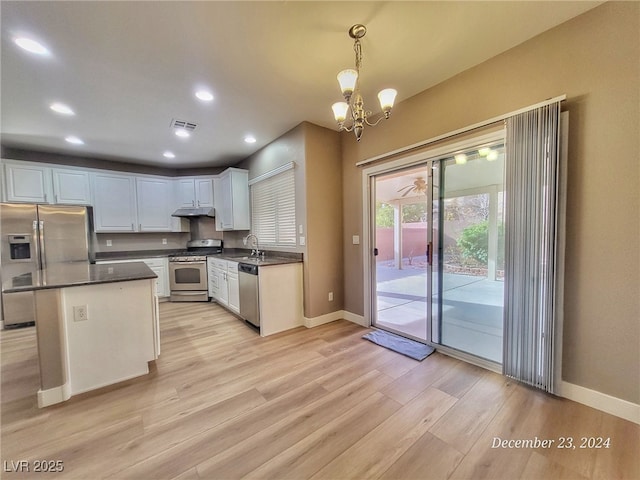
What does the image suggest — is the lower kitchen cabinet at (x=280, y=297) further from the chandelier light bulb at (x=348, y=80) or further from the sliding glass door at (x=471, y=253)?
the chandelier light bulb at (x=348, y=80)

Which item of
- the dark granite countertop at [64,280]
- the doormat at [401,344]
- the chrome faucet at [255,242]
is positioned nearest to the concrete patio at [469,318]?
the doormat at [401,344]

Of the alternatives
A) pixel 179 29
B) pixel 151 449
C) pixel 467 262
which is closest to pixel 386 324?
pixel 467 262

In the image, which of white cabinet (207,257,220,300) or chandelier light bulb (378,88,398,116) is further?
white cabinet (207,257,220,300)

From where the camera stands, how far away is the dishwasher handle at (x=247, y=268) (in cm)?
323

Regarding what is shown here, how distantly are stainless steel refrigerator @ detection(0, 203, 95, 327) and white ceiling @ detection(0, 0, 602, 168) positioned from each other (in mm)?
1178

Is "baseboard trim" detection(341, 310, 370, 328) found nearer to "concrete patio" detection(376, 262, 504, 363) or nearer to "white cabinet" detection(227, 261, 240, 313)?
"concrete patio" detection(376, 262, 504, 363)

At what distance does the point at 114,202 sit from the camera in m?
4.69

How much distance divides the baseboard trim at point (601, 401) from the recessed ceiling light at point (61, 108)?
18.1 feet

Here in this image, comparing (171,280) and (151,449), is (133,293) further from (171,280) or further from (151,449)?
(171,280)

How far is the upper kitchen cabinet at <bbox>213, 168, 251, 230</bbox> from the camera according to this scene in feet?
15.3

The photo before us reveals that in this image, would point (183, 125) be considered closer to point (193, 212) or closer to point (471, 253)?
point (193, 212)

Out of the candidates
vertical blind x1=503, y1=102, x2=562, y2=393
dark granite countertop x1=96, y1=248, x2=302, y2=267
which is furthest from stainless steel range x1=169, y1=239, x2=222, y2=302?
vertical blind x1=503, y1=102, x2=562, y2=393

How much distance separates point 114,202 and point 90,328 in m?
3.59

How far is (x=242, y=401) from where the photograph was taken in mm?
1929
